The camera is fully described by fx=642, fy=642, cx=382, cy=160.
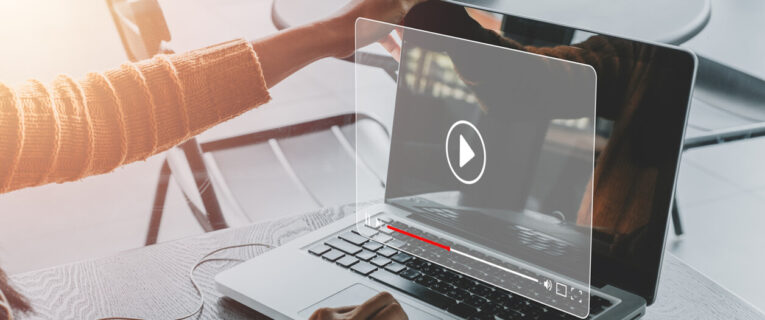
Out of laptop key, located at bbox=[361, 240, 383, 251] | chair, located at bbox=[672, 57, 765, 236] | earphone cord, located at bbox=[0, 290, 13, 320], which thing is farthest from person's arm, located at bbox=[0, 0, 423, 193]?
chair, located at bbox=[672, 57, 765, 236]

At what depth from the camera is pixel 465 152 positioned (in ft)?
1.99

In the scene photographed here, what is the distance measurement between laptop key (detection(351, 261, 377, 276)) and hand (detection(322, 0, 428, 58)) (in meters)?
0.26

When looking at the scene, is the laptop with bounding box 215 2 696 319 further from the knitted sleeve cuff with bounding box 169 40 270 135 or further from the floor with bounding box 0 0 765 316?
the floor with bounding box 0 0 765 316

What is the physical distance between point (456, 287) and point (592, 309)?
13 cm

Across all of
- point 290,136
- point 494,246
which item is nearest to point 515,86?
point 494,246

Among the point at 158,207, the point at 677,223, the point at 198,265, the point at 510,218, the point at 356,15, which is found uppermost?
the point at 356,15

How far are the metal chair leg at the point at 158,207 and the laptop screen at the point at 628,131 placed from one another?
1.02m

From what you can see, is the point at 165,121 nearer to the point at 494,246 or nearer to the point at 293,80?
the point at 494,246

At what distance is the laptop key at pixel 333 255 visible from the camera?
2.30ft

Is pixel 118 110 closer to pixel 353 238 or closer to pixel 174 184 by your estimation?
pixel 353 238

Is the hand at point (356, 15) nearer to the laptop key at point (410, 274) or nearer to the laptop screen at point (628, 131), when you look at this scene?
the laptop screen at point (628, 131)

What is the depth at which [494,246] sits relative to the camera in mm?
633

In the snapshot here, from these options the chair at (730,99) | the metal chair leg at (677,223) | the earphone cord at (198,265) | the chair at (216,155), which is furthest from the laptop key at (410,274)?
the metal chair leg at (677,223)

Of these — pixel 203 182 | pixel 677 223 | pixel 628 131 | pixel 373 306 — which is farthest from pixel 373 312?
pixel 677 223
